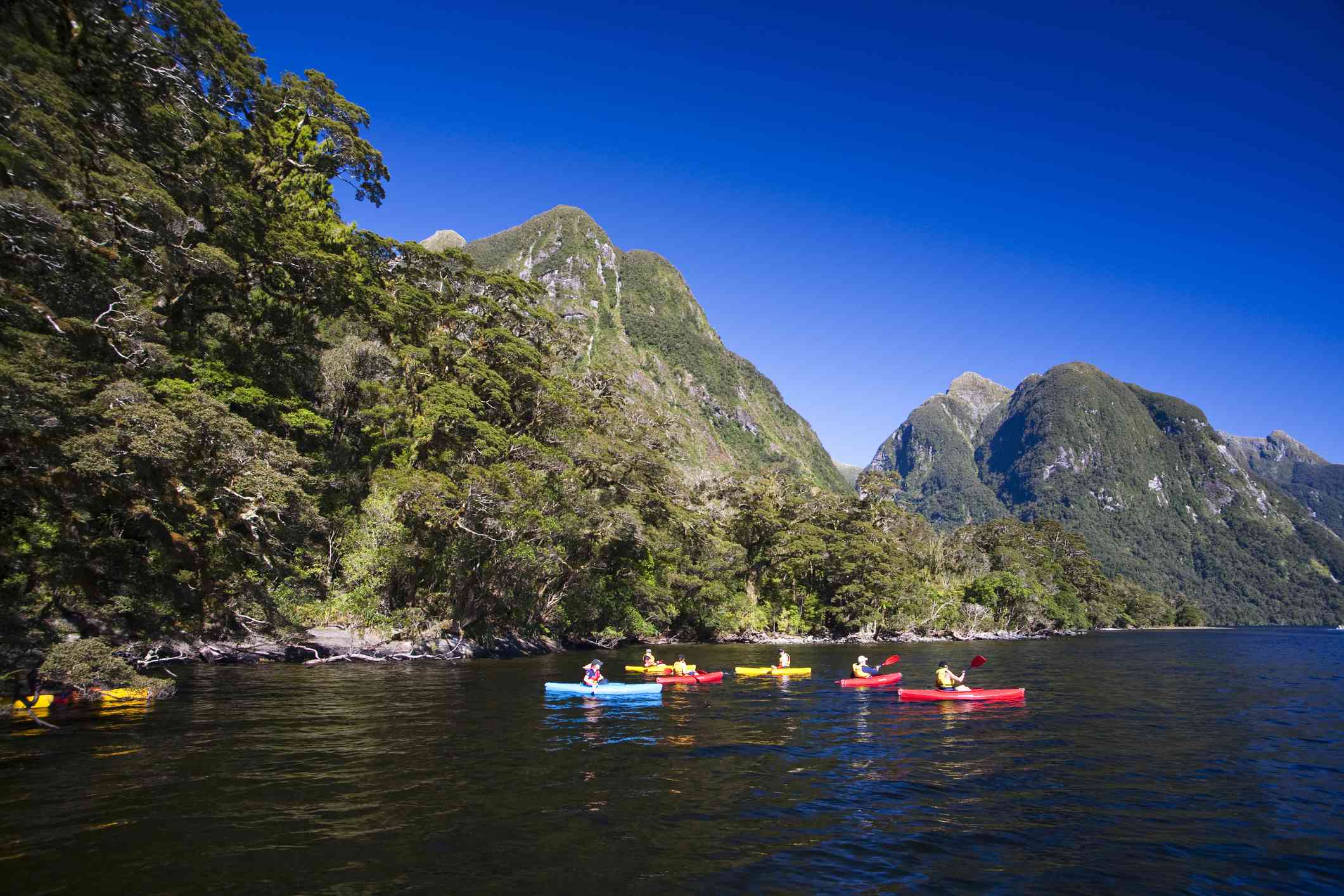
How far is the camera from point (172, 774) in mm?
11977

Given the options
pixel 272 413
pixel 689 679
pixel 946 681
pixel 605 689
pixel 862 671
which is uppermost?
pixel 272 413

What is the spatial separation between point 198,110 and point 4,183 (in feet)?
34.8

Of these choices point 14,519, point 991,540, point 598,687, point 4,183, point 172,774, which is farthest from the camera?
point 991,540

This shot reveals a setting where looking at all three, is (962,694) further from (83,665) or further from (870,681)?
(83,665)

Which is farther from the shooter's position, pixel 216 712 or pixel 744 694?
pixel 744 694

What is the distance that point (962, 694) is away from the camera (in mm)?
23000

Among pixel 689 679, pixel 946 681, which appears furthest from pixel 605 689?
pixel 946 681

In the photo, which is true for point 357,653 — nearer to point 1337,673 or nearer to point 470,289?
point 470,289

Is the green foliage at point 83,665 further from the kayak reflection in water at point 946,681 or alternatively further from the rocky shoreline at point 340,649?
the kayak reflection in water at point 946,681

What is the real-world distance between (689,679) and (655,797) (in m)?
16.0

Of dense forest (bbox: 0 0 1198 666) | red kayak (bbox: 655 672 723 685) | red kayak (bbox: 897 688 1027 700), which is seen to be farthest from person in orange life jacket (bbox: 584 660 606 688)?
dense forest (bbox: 0 0 1198 666)

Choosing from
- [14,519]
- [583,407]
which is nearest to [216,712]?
[14,519]

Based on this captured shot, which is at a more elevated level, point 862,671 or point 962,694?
point 962,694

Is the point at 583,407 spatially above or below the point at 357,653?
above
